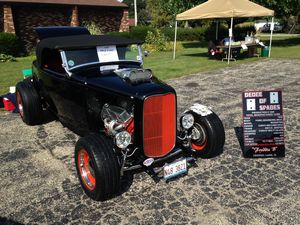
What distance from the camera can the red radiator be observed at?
3.78 m

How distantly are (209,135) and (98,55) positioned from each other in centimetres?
217

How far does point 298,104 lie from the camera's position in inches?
302

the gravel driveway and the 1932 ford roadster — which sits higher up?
the 1932 ford roadster

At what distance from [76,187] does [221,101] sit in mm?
5132

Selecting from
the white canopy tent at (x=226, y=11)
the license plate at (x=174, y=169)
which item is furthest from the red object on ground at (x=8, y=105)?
the white canopy tent at (x=226, y=11)

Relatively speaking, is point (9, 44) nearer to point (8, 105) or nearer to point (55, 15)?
point (55, 15)

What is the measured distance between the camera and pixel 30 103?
6137 mm

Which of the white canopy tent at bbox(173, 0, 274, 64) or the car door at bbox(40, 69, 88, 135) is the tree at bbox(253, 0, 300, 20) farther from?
the car door at bbox(40, 69, 88, 135)

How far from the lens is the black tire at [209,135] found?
14.7 ft

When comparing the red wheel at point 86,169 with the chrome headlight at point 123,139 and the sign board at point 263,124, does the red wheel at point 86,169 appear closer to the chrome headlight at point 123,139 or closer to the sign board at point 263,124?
the chrome headlight at point 123,139

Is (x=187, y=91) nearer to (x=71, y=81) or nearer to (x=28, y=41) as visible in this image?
(x=71, y=81)

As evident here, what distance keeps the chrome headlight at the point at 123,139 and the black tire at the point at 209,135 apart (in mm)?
1337

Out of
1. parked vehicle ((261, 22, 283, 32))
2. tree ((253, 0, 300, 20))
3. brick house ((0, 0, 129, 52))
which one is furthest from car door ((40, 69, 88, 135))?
parked vehicle ((261, 22, 283, 32))

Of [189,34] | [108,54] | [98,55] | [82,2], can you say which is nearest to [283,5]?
[82,2]
